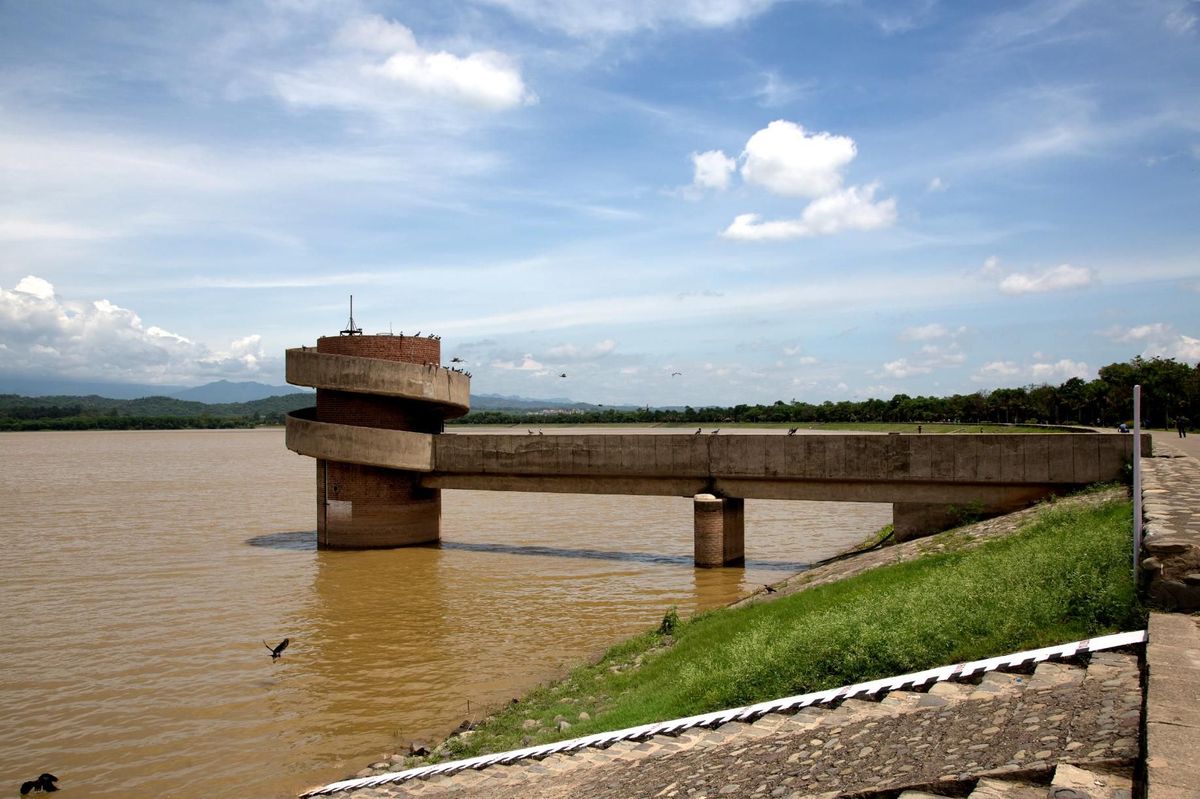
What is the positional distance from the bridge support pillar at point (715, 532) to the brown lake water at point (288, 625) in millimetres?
670

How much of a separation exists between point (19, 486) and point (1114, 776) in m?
53.3

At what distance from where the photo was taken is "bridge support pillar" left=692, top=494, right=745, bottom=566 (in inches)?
772

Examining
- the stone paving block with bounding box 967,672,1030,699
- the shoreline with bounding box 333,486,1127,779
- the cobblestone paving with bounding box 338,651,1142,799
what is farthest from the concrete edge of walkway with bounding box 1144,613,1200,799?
the shoreline with bounding box 333,486,1127,779

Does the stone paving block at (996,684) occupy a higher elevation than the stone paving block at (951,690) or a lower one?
higher

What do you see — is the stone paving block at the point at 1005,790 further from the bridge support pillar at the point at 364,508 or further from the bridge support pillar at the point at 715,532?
the bridge support pillar at the point at 364,508

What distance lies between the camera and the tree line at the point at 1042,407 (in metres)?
49.9

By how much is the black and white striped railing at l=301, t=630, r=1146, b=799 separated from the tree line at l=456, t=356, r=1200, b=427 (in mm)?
47773

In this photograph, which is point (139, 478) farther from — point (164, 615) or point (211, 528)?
point (164, 615)

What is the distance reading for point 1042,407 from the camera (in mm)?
72750

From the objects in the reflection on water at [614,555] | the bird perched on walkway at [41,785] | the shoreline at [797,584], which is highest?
the shoreline at [797,584]

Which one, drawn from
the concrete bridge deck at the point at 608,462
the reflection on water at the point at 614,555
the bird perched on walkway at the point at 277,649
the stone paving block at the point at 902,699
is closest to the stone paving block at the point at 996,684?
the stone paving block at the point at 902,699

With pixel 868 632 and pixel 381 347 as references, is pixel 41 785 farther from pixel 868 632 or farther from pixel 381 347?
pixel 381 347

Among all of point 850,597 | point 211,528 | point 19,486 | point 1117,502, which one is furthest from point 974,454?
point 19,486

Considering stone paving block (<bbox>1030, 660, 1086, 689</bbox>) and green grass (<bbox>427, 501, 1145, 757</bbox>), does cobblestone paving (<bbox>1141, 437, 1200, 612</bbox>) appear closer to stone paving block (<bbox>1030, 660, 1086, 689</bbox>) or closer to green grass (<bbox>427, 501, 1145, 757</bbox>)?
green grass (<bbox>427, 501, 1145, 757</bbox>)
